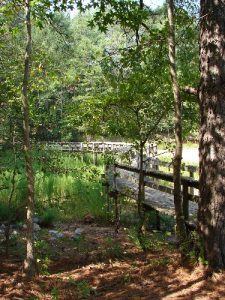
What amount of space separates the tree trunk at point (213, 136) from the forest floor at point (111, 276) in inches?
14.9

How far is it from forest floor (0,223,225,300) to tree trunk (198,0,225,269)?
14.9 inches

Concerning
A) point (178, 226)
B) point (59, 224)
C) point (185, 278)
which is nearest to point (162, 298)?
point (185, 278)

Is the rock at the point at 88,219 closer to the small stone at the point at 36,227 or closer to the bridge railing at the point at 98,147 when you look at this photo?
the small stone at the point at 36,227

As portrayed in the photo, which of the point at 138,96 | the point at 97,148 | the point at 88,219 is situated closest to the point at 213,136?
the point at 138,96

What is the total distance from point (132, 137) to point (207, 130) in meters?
2.31

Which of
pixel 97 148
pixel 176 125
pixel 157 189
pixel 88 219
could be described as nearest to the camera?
pixel 176 125

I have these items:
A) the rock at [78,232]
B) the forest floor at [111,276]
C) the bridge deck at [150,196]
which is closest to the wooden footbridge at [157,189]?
the bridge deck at [150,196]

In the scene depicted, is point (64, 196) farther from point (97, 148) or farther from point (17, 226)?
point (97, 148)

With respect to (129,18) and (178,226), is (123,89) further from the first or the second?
(178,226)

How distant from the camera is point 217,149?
423cm

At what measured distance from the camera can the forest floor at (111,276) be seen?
4172 millimetres

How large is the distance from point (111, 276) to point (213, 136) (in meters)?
2.28

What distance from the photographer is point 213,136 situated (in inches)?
167

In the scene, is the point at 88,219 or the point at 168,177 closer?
the point at 168,177
